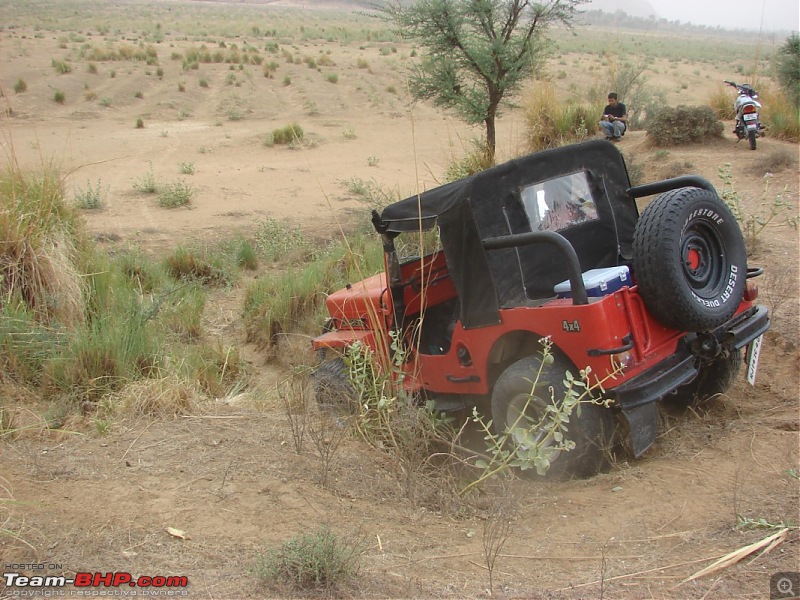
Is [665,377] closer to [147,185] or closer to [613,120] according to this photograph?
[613,120]

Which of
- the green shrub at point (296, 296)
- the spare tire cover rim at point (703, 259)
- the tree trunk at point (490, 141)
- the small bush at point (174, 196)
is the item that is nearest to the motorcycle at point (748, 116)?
the tree trunk at point (490, 141)

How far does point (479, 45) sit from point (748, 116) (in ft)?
15.1

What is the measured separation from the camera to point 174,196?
12820 mm

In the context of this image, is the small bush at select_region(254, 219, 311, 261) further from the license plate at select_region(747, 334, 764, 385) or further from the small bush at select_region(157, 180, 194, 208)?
the license plate at select_region(747, 334, 764, 385)

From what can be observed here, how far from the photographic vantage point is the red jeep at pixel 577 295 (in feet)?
13.7

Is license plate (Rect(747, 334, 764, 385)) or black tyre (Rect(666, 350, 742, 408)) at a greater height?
license plate (Rect(747, 334, 764, 385))

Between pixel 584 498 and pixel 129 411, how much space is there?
304 centimetres

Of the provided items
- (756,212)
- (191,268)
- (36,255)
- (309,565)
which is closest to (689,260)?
(309,565)

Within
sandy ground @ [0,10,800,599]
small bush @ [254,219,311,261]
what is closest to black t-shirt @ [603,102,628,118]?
small bush @ [254,219,311,261]

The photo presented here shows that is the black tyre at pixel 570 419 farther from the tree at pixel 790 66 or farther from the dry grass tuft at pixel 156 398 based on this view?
the tree at pixel 790 66

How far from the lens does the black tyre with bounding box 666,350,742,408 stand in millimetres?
5258

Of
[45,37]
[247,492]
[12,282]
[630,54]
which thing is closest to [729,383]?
[247,492]

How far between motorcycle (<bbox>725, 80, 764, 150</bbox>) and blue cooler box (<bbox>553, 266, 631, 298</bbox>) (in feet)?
30.6

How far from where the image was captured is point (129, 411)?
16.9 ft
